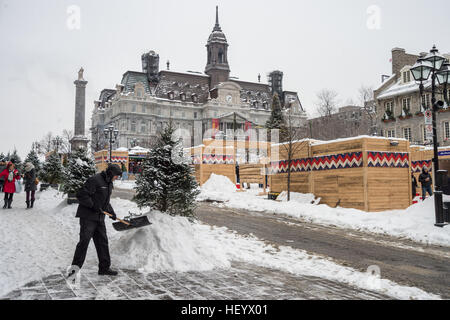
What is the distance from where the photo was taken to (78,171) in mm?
14352

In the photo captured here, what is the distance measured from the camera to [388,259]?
7.36 meters

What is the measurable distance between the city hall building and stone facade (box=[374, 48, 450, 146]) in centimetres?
4349

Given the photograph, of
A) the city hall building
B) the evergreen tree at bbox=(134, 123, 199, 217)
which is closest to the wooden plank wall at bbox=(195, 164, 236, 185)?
the evergreen tree at bbox=(134, 123, 199, 217)

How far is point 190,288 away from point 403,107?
43.2 meters

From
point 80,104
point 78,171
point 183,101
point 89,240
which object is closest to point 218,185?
point 78,171

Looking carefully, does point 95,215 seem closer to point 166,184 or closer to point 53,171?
point 166,184

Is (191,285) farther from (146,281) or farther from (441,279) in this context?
(441,279)

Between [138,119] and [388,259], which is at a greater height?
[138,119]

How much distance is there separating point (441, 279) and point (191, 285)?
4049 millimetres

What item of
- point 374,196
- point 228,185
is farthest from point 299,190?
point 228,185

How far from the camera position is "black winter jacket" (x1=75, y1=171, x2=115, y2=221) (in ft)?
18.3

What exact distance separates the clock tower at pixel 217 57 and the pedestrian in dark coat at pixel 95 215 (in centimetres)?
9808

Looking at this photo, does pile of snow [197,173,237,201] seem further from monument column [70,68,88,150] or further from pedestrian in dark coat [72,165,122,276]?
monument column [70,68,88,150]
